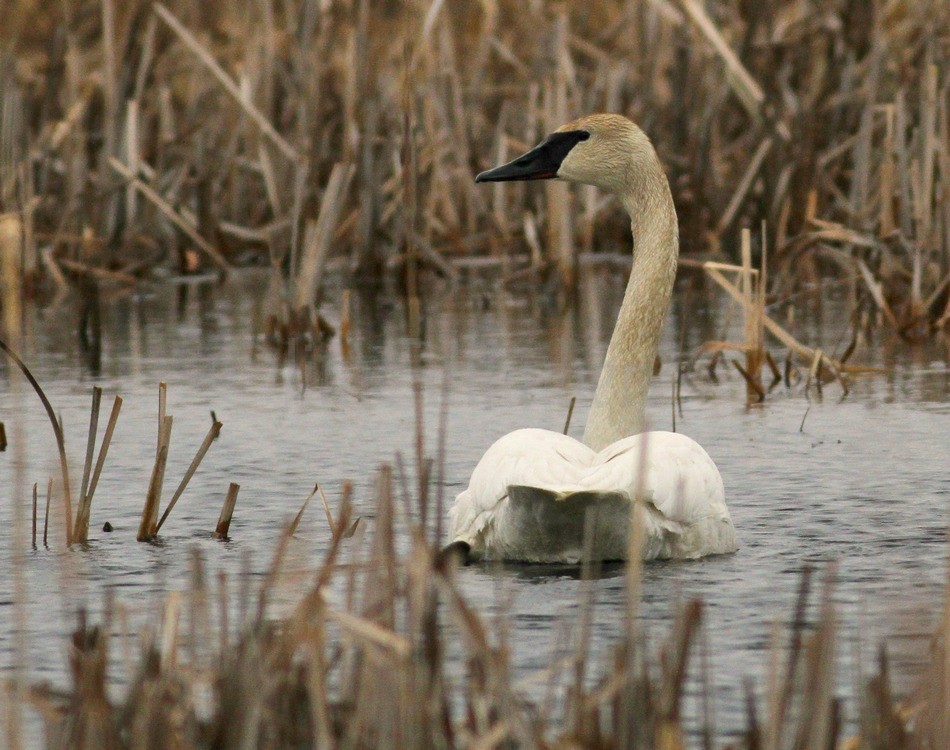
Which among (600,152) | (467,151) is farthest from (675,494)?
(467,151)

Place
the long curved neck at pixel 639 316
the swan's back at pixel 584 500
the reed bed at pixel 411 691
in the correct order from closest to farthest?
the reed bed at pixel 411 691
the swan's back at pixel 584 500
the long curved neck at pixel 639 316

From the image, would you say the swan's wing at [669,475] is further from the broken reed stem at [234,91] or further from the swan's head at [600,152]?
the broken reed stem at [234,91]

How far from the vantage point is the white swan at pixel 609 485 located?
15.7 feet

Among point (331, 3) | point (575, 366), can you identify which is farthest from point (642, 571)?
point (331, 3)

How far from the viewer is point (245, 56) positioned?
1349 centimetres

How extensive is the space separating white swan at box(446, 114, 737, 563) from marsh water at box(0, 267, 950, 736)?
8 cm

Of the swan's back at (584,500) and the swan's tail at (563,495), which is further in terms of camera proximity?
the swan's back at (584,500)

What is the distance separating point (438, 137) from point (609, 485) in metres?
8.30

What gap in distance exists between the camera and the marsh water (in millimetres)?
4555

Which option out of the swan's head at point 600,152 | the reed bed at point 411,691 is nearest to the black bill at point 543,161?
the swan's head at point 600,152

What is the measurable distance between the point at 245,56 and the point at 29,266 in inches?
110

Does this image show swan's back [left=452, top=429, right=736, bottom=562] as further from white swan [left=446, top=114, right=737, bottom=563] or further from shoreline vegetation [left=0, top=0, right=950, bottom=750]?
shoreline vegetation [left=0, top=0, right=950, bottom=750]

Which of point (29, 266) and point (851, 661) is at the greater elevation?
point (29, 266)

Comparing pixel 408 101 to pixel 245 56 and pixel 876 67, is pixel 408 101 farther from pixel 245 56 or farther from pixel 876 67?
pixel 245 56
